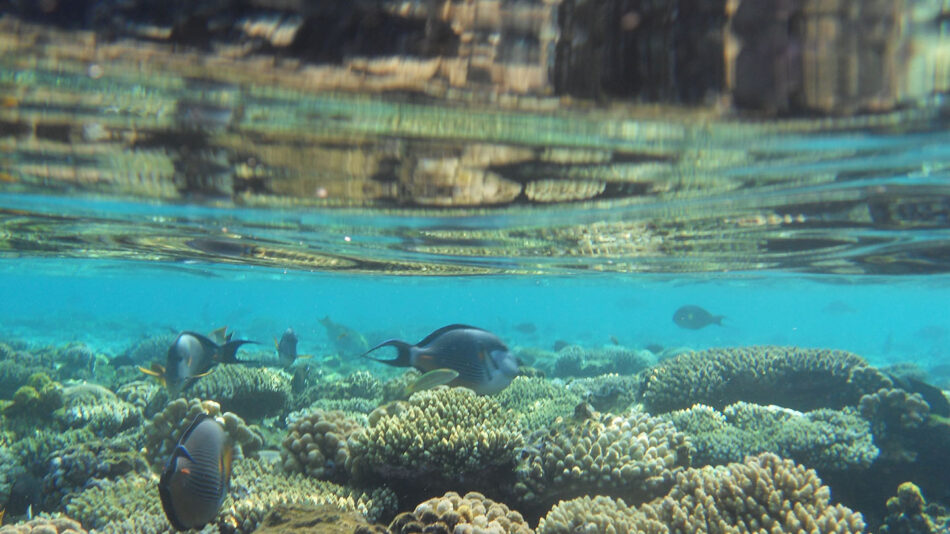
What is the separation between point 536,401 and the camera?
12.3 metres

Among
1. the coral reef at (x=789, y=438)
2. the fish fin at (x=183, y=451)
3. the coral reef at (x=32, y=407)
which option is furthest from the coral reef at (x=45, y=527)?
the coral reef at (x=789, y=438)

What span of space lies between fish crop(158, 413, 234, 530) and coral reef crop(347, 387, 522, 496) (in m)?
1.99

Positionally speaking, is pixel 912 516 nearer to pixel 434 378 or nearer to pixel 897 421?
pixel 897 421

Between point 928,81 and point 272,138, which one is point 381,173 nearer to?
point 272,138

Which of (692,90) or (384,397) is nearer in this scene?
(692,90)

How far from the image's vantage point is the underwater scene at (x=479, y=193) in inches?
163

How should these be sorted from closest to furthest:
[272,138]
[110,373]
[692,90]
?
[692,90], [272,138], [110,373]

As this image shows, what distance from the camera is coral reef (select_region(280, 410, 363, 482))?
21.0 ft

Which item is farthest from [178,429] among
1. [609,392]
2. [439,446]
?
[609,392]

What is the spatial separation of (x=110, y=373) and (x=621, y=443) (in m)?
20.7

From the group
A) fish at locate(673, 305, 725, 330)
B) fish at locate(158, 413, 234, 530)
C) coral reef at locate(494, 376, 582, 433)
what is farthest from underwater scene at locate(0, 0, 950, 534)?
fish at locate(673, 305, 725, 330)

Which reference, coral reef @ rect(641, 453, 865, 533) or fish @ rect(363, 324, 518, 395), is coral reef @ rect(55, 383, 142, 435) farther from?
coral reef @ rect(641, 453, 865, 533)

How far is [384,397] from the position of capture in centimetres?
1252

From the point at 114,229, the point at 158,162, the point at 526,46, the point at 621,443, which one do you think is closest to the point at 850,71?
the point at 526,46
